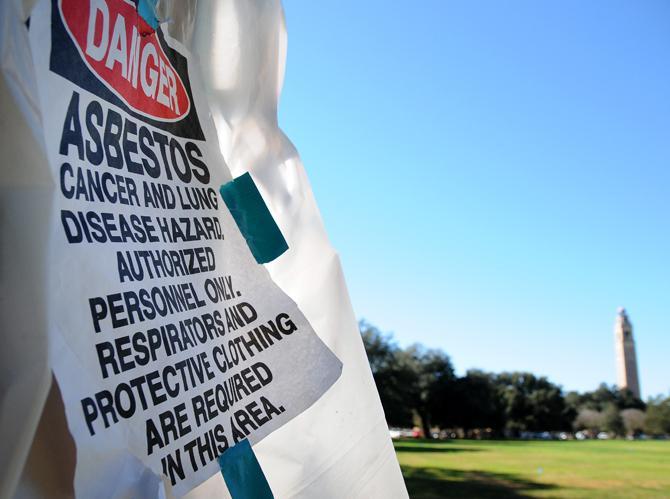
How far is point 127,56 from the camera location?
57cm

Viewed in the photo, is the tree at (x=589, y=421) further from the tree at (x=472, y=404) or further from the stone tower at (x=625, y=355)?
the stone tower at (x=625, y=355)

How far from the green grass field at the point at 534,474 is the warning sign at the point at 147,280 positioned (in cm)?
1117

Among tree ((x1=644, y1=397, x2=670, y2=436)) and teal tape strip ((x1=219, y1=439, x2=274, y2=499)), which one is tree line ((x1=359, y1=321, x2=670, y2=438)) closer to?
tree ((x1=644, y1=397, x2=670, y2=436))

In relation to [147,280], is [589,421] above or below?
below

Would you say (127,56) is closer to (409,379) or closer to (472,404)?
(409,379)

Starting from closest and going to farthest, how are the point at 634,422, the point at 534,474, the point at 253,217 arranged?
the point at 253,217 < the point at 534,474 < the point at 634,422

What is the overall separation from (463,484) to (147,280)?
1355cm

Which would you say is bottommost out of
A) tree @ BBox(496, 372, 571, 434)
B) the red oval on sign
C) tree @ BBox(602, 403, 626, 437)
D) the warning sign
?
tree @ BBox(602, 403, 626, 437)

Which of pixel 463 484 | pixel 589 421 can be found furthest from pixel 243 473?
pixel 589 421

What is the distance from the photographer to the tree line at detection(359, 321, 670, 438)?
2812 centimetres

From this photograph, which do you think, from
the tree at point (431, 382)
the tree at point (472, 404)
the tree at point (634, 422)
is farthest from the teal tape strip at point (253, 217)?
the tree at point (634, 422)

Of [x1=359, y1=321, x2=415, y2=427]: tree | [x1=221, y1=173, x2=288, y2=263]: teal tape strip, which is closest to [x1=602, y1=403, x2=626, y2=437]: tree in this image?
[x1=359, y1=321, x2=415, y2=427]: tree

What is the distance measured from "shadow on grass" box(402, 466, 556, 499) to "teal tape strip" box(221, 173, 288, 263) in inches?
423

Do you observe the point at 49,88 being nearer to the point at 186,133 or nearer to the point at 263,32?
the point at 186,133
